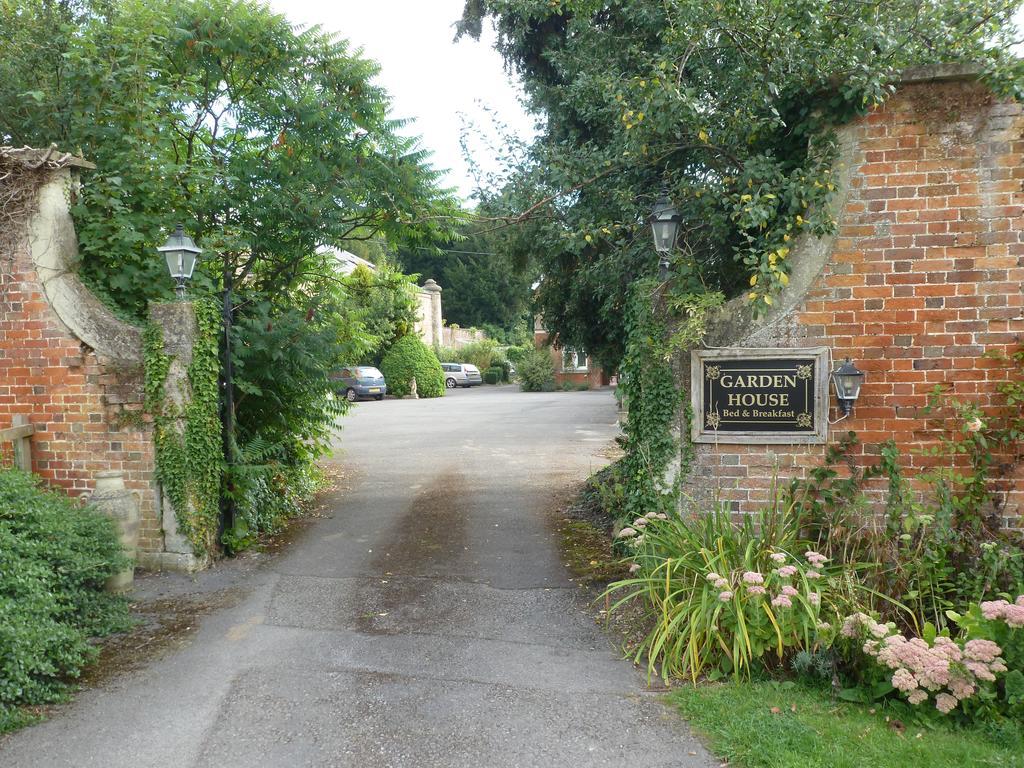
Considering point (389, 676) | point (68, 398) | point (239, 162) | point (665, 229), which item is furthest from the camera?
point (239, 162)

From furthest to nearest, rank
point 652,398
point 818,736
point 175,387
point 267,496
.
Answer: point 267,496, point 175,387, point 652,398, point 818,736

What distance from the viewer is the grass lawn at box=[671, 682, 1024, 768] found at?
10.7ft

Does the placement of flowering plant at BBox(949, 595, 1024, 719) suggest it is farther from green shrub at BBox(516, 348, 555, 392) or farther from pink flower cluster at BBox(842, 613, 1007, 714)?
green shrub at BBox(516, 348, 555, 392)

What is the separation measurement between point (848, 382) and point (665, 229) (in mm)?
1810

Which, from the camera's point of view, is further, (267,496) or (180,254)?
(267,496)

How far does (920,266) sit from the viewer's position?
4992mm

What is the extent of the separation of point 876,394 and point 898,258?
96 centimetres

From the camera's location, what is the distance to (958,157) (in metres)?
4.94

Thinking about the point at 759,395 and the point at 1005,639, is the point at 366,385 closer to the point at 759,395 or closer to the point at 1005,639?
the point at 759,395

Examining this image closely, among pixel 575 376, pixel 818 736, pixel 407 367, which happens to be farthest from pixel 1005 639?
pixel 575 376

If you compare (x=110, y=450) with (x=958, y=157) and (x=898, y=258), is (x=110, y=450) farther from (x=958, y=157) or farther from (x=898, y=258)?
(x=958, y=157)

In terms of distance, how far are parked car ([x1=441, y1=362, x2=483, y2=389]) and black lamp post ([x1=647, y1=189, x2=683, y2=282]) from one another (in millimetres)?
32617

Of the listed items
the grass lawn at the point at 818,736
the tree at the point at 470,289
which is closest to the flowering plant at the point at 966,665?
the grass lawn at the point at 818,736

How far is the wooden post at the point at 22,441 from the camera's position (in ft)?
20.6
